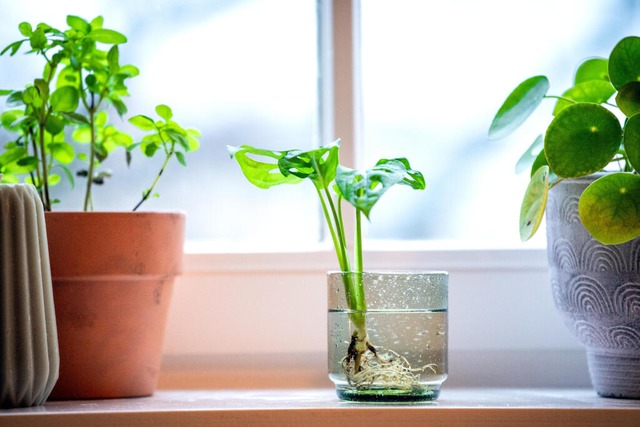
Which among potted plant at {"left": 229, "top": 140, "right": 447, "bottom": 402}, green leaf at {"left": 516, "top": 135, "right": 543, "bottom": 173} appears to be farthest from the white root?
green leaf at {"left": 516, "top": 135, "right": 543, "bottom": 173}

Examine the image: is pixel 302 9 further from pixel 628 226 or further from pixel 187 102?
pixel 628 226

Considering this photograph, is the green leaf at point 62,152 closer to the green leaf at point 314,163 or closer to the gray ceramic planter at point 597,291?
the green leaf at point 314,163

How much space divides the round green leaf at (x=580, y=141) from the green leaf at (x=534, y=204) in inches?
1.3

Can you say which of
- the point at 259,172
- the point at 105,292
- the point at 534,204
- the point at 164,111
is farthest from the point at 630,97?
the point at 105,292

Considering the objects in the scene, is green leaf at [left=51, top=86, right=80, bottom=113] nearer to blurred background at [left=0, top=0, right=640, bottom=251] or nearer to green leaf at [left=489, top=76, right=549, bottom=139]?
blurred background at [left=0, top=0, right=640, bottom=251]

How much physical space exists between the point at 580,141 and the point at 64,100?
63 cm

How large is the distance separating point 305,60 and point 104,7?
0.32m

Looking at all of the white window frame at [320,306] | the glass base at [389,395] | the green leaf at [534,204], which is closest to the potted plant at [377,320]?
the glass base at [389,395]

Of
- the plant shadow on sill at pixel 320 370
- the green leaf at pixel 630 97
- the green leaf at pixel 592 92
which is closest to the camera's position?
the green leaf at pixel 630 97

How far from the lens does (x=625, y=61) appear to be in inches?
36.3

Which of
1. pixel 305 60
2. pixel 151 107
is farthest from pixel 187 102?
pixel 305 60

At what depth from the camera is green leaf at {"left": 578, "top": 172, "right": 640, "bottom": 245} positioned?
88 cm

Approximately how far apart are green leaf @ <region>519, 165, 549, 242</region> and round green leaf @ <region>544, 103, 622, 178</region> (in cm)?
3

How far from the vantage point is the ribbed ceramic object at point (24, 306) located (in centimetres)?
90
